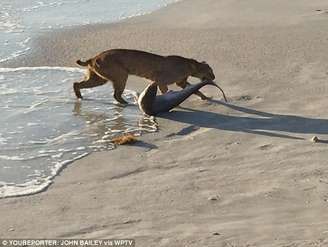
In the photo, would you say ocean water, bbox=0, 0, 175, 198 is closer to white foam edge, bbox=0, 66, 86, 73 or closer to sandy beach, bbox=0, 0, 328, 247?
white foam edge, bbox=0, 66, 86, 73

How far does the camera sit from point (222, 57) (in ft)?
39.1

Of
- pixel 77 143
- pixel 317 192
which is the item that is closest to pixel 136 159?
pixel 77 143

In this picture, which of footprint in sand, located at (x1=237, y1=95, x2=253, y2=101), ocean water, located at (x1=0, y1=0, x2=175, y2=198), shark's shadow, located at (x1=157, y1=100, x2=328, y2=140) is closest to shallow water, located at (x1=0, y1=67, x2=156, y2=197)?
ocean water, located at (x1=0, y1=0, x2=175, y2=198)

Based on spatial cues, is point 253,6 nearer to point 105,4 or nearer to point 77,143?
point 105,4

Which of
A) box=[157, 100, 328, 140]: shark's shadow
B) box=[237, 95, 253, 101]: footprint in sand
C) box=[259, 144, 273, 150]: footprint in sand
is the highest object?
box=[259, 144, 273, 150]: footprint in sand

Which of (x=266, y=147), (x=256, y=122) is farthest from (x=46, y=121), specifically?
(x=266, y=147)

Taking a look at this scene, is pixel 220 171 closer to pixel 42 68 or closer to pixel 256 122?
pixel 256 122

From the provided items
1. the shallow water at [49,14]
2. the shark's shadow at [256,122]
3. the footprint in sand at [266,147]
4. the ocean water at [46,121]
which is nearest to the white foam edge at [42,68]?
the ocean water at [46,121]

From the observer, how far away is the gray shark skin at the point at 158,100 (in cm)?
905

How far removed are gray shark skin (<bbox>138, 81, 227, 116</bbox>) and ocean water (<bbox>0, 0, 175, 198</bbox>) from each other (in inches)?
5.6

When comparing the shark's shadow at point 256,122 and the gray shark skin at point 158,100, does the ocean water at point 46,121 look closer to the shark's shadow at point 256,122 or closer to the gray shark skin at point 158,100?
the gray shark skin at point 158,100

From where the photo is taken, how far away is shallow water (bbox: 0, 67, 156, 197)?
24.0 ft

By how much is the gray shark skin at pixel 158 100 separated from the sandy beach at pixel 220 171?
14 cm

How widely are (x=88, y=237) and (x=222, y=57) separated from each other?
6.86 meters
